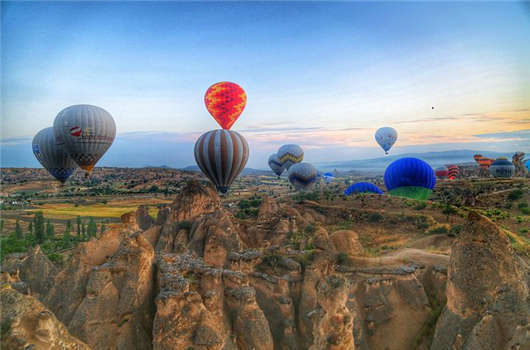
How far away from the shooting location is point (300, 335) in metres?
11.2

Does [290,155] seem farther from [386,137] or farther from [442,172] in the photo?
[442,172]

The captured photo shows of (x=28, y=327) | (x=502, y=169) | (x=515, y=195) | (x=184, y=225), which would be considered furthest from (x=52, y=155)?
(x=502, y=169)

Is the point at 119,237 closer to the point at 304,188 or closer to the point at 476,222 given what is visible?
the point at 476,222

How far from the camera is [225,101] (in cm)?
3247

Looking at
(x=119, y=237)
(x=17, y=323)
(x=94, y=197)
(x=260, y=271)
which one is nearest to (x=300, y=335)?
(x=260, y=271)

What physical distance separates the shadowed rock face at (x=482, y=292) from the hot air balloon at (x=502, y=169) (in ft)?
182

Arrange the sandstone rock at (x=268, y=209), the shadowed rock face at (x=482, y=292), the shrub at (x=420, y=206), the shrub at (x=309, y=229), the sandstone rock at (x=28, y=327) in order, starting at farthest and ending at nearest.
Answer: the shrub at (x=420, y=206) < the sandstone rock at (x=268, y=209) < the shrub at (x=309, y=229) < the shadowed rock face at (x=482, y=292) < the sandstone rock at (x=28, y=327)

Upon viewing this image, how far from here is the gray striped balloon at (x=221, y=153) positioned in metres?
27.8

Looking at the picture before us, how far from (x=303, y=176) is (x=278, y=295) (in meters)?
46.2

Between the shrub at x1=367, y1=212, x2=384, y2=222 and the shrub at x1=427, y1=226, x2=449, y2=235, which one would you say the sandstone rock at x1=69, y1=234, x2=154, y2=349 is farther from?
the shrub at x1=367, y1=212, x2=384, y2=222

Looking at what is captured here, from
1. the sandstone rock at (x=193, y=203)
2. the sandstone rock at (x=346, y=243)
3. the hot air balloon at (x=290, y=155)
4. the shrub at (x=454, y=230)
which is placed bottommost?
the shrub at (x=454, y=230)

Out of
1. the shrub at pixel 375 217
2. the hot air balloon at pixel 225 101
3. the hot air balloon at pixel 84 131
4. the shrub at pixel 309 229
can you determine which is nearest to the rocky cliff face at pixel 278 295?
the shrub at pixel 309 229

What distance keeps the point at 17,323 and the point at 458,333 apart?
30.8 ft

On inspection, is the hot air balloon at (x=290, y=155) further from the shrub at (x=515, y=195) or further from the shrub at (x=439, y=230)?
the shrub at (x=439, y=230)
